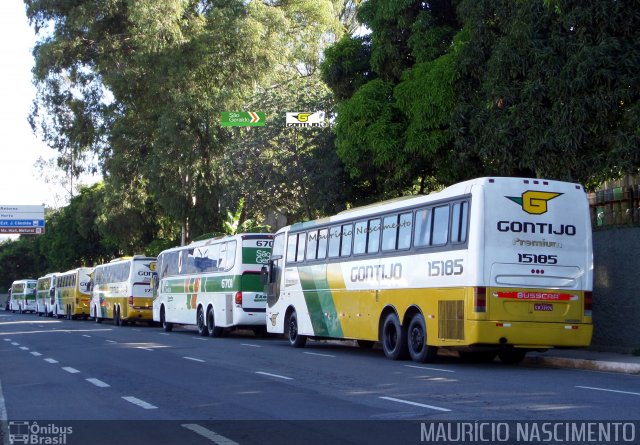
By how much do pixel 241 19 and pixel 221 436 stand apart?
125 ft

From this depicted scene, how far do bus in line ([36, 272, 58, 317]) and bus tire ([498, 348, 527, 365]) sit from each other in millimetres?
49925

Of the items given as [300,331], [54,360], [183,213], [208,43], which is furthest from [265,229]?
[54,360]

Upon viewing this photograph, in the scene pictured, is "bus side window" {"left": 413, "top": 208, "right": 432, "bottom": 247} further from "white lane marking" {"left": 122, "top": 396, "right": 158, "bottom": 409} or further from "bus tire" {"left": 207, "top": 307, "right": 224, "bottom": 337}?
"bus tire" {"left": 207, "top": 307, "right": 224, "bottom": 337}

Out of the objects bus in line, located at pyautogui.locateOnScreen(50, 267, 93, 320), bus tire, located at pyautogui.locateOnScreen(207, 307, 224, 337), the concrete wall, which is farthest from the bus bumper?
bus in line, located at pyautogui.locateOnScreen(50, 267, 93, 320)

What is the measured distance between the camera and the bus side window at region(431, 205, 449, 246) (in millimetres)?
18281

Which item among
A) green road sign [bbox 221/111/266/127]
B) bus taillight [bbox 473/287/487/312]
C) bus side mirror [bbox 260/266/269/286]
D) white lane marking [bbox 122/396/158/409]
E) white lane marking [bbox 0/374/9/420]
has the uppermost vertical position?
green road sign [bbox 221/111/266/127]

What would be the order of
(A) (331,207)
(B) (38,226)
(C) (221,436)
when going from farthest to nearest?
(B) (38,226)
(A) (331,207)
(C) (221,436)

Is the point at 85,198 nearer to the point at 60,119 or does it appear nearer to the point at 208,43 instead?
the point at 60,119

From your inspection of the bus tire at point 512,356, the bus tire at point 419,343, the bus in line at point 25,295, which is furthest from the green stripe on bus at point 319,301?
the bus in line at point 25,295

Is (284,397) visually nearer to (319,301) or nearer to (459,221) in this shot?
(459,221)

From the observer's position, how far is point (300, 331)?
25.2 meters

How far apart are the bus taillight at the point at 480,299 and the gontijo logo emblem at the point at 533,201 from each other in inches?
70.0

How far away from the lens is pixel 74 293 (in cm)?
5669

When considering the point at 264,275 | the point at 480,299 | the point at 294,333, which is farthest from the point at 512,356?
the point at 264,275
